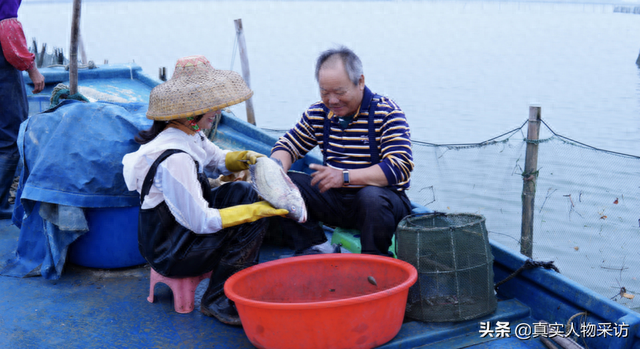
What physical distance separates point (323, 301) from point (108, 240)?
1.23 meters

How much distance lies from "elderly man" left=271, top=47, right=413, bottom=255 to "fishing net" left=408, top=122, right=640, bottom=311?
165cm

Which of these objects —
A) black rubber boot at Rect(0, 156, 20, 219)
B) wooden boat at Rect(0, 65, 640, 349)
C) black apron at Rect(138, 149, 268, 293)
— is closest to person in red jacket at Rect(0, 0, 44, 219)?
black rubber boot at Rect(0, 156, 20, 219)

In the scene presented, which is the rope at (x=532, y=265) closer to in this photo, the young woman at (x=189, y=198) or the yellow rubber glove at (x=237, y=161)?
the young woman at (x=189, y=198)

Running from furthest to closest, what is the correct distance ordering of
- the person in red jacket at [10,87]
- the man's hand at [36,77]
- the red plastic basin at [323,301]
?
the man's hand at [36,77], the person in red jacket at [10,87], the red plastic basin at [323,301]

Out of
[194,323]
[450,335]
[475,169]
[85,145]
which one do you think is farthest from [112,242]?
[475,169]

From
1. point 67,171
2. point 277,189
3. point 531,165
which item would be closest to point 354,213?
point 277,189

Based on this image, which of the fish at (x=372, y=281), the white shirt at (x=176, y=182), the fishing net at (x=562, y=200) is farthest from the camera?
the fishing net at (x=562, y=200)

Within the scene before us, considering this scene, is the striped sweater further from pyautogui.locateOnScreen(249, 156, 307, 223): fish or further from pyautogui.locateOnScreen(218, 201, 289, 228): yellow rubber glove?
pyautogui.locateOnScreen(218, 201, 289, 228): yellow rubber glove

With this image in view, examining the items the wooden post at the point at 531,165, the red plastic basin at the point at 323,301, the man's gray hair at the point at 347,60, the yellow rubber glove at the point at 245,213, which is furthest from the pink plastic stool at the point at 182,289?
the wooden post at the point at 531,165

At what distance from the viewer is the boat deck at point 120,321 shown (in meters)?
2.23

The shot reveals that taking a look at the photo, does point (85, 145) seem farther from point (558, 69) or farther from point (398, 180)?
point (558, 69)

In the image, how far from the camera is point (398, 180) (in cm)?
262

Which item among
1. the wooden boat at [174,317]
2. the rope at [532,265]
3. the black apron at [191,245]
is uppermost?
the black apron at [191,245]

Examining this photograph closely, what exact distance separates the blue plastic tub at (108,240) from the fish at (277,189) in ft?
2.57
